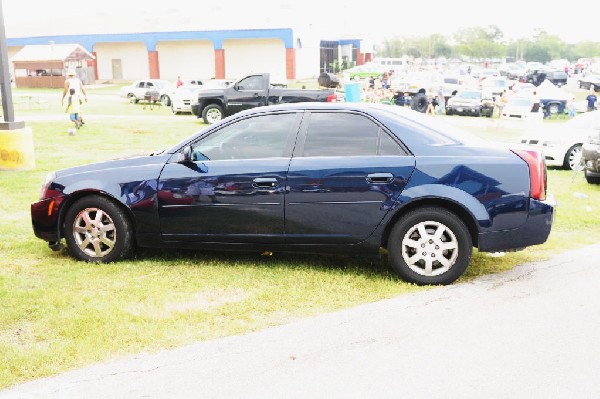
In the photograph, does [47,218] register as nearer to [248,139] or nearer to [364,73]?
[248,139]

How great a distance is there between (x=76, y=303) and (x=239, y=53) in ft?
168

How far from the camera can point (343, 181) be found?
5852mm

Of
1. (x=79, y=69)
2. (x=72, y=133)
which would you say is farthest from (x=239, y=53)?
(x=72, y=133)

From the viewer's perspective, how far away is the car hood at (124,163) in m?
6.36

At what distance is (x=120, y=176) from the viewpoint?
Answer: 20.8 ft

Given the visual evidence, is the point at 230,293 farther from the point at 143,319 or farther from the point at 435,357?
the point at 435,357

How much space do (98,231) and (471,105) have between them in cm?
2727

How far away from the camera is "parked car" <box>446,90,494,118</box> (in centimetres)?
3142

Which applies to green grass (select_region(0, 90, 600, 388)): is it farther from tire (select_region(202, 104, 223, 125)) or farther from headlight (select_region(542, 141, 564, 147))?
tire (select_region(202, 104, 223, 125))

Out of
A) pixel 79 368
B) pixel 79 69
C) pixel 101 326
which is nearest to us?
pixel 79 368

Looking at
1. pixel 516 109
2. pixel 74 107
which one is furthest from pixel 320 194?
pixel 516 109

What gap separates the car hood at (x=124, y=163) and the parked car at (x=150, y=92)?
28.1 m

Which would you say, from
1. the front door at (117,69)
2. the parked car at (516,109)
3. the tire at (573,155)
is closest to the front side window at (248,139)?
the tire at (573,155)

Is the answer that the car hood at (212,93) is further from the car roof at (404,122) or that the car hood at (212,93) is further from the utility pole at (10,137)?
the car roof at (404,122)
